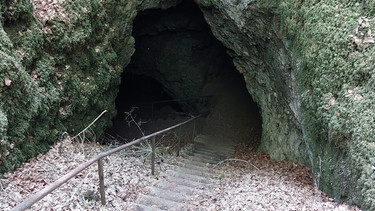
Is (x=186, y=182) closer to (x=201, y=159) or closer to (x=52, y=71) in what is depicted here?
(x=201, y=159)

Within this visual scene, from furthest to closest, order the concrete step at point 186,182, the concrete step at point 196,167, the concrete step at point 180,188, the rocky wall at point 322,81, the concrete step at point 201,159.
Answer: the concrete step at point 201,159, the concrete step at point 196,167, the concrete step at point 186,182, the concrete step at point 180,188, the rocky wall at point 322,81

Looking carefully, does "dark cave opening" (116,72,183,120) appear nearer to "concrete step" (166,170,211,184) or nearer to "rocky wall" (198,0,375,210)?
"rocky wall" (198,0,375,210)

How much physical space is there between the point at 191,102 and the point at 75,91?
365 inches

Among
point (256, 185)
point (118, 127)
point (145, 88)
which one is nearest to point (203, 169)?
point (256, 185)

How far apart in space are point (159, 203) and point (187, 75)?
10.6m

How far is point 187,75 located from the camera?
15.2 meters

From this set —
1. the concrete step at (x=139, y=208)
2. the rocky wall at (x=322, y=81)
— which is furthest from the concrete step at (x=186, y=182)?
the rocky wall at (x=322, y=81)

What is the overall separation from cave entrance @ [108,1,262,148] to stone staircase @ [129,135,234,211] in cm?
511

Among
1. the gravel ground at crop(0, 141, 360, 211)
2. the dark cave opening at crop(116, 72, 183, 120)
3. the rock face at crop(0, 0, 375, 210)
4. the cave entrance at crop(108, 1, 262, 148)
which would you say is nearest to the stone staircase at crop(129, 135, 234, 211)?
the gravel ground at crop(0, 141, 360, 211)

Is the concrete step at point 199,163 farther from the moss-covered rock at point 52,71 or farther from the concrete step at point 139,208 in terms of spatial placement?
the concrete step at point 139,208

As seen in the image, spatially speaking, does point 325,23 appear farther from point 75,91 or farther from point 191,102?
point 191,102

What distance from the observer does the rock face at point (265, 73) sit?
4.73m

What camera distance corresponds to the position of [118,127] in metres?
14.1

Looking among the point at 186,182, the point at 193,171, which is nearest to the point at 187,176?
the point at 186,182
